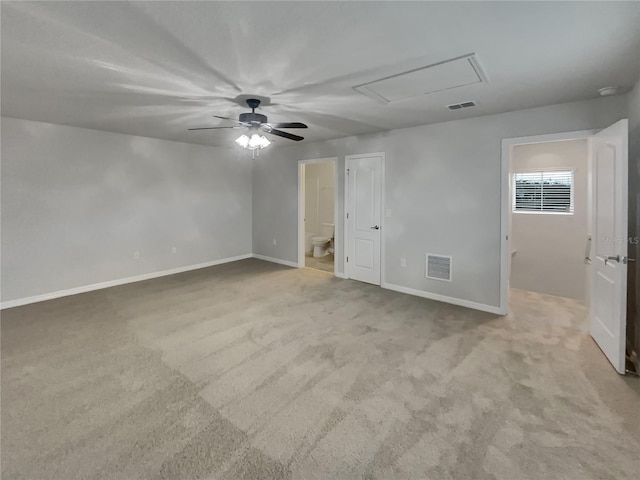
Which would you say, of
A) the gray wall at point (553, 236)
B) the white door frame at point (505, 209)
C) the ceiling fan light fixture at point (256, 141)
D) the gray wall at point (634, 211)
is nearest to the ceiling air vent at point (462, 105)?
the white door frame at point (505, 209)

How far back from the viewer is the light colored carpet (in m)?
1.70

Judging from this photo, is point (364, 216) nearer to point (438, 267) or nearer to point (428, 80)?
point (438, 267)

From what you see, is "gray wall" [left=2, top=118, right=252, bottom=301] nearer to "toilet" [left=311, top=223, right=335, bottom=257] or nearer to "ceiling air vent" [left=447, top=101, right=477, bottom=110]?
"toilet" [left=311, top=223, right=335, bottom=257]

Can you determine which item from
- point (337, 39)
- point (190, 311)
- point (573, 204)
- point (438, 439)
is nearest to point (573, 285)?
point (573, 204)

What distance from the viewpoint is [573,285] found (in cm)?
Result: 529

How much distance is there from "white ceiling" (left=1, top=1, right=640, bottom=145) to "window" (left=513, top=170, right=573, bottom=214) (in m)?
2.55

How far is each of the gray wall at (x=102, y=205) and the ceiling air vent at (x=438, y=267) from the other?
4184 millimetres

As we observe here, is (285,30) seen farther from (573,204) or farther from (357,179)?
(573,204)

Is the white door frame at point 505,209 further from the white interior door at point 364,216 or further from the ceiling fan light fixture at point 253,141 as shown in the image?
the ceiling fan light fixture at point 253,141

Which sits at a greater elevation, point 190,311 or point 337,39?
point 337,39

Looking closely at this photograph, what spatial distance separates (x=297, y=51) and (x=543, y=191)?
5.15 m

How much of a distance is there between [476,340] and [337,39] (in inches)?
115

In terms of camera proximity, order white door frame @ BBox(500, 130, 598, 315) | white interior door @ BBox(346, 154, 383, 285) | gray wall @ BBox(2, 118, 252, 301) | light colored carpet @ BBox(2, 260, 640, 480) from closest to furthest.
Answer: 1. light colored carpet @ BBox(2, 260, 640, 480)
2. white door frame @ BBox(500, 130, 598, 315)
3. gray wall @ BBox(2, 118, 252, 301)
4. white interior door @ BBox(346, 154, 383, 285)

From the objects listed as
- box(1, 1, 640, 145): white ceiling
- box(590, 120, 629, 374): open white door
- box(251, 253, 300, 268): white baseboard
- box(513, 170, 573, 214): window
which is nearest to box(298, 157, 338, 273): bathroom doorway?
box(251, 253, 300, 268): white baseboard
